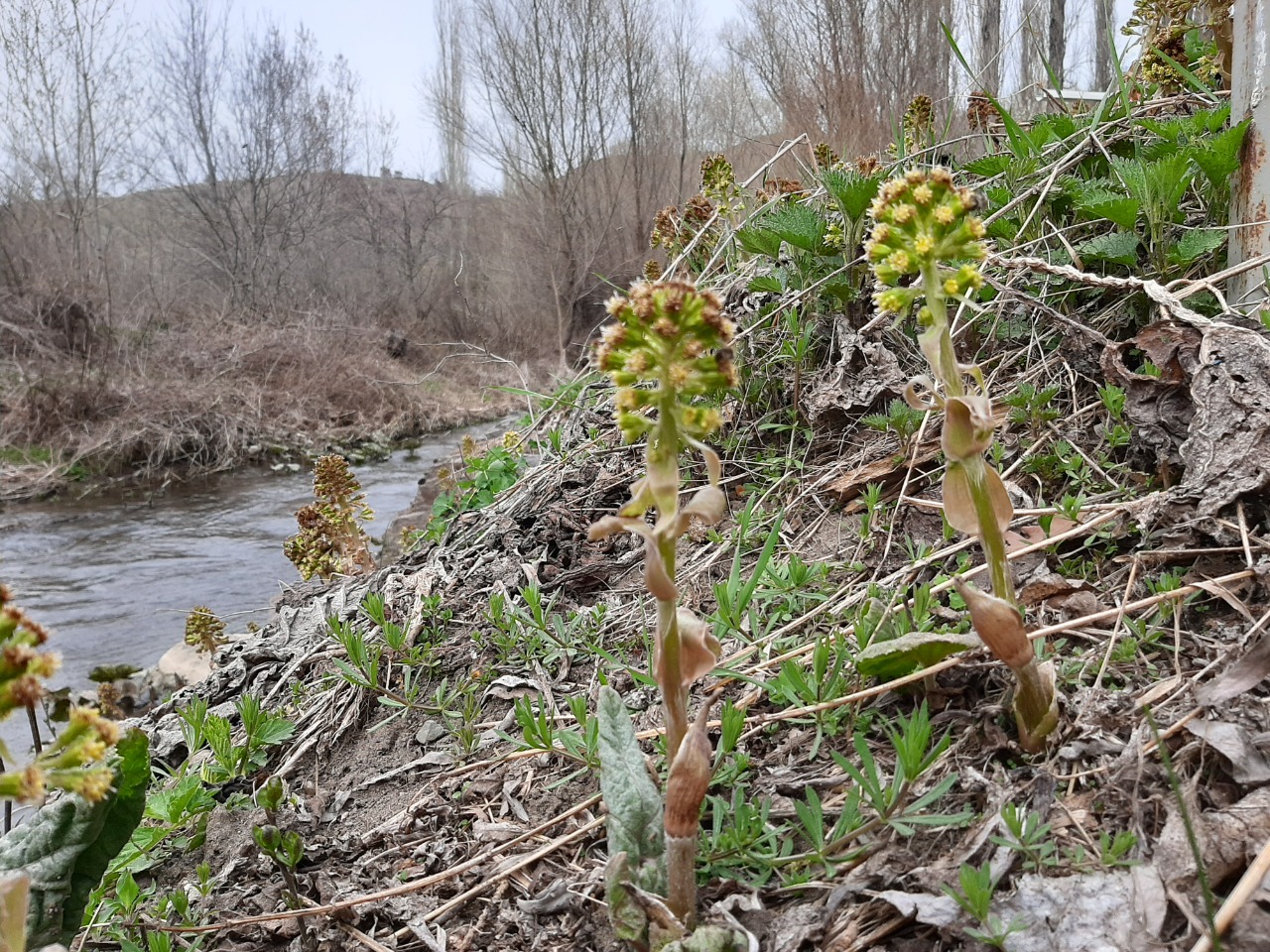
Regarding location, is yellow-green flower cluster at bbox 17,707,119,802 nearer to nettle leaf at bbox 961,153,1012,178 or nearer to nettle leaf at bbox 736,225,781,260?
nettle leaf at bbox 736,225,781,260

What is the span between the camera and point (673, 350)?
1.04 metres

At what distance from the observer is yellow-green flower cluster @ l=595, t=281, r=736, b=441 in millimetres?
1024

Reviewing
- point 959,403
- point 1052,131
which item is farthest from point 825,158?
point 959,403

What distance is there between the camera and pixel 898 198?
4.16ft

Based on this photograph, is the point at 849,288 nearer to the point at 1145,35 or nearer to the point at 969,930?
the point at 969,930

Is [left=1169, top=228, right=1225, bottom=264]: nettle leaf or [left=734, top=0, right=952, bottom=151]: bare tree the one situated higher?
[left=734, top=0, right=952, bottom=151]: bare tree

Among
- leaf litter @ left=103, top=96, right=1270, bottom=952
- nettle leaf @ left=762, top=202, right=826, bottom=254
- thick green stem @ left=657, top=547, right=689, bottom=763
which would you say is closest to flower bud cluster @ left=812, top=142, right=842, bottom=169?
nettle leaf @ left=762, top=202, right=826, bottom=254

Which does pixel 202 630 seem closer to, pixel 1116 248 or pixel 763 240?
pixel 763 240

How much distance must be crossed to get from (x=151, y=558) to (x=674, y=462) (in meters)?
8.47

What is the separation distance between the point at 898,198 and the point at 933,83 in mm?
7425

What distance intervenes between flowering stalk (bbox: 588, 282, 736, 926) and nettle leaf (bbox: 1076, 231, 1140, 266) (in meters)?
1.79

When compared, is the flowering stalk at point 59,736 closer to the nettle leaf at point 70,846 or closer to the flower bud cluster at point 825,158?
the nettle leaf at point 70,846

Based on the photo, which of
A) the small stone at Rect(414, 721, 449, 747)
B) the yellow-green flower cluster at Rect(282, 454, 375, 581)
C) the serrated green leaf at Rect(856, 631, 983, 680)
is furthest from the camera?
the yellow-green flower cluster at Rect(282, 454, 375, 581)

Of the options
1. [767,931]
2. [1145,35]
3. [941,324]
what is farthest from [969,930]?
[1145,35]
